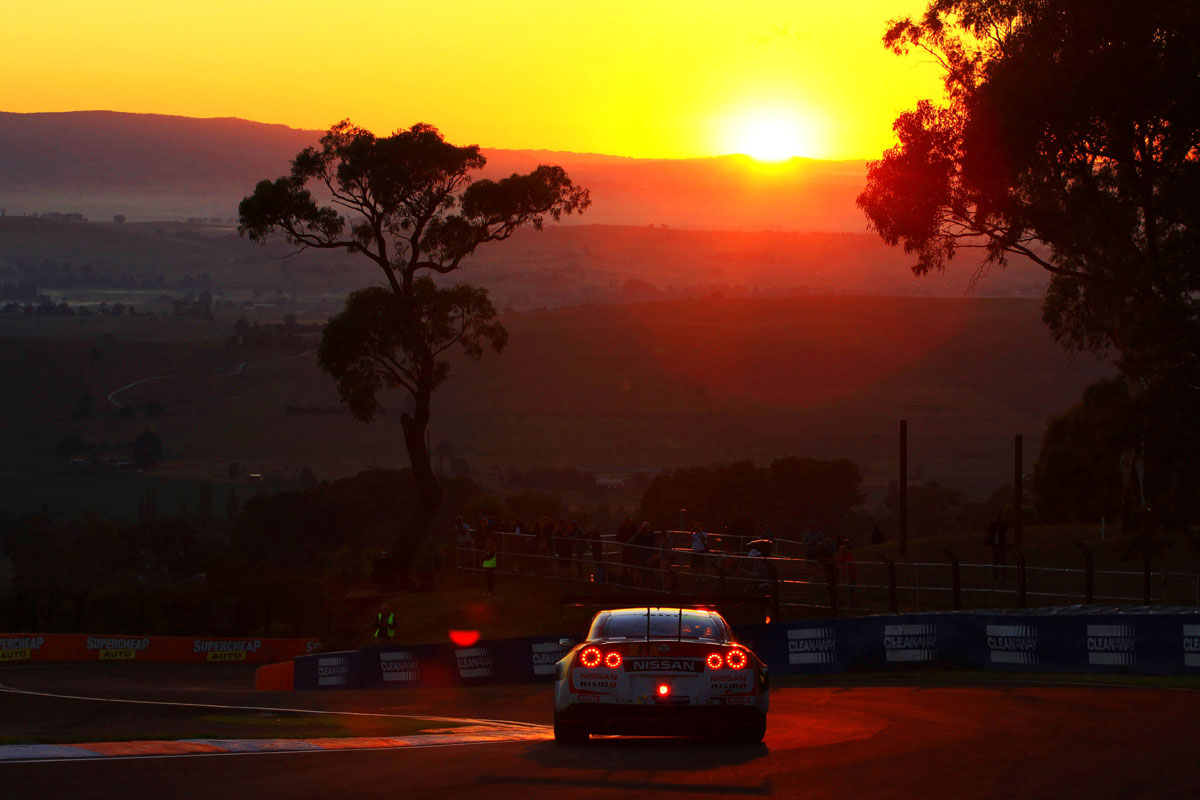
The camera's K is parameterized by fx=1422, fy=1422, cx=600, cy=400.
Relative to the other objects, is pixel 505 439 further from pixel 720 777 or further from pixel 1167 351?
pixel 720 777

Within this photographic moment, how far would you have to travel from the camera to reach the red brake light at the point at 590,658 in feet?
41.2

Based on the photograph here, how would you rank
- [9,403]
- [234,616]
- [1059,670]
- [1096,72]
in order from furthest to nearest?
[9,403]
[234,616]
[1096,72]
[1059,670]

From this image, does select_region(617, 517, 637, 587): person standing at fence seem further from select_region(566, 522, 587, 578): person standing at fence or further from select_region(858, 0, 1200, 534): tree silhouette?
select_region(858, 0, 1200, 534): tree silhouette

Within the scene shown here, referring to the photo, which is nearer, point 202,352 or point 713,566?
point 713,566

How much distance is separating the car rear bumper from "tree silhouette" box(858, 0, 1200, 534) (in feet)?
71.2

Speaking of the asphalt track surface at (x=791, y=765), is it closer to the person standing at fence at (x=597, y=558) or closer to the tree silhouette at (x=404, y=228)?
the person standing at fence at (x=597, y=558)

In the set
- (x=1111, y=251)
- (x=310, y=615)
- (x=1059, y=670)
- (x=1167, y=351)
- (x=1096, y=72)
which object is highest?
(x=1096, y=72)

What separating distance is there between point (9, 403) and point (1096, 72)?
5901 inches

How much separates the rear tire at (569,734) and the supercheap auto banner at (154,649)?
33.4m

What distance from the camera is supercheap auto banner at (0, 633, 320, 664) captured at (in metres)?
45.1

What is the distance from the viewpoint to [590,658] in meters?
12.6


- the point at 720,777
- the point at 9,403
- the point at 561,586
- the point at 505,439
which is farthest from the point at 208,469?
the point at 720,777

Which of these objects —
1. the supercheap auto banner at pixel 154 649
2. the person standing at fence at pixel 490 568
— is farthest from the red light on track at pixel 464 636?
the supercheap auto banner at pixel 154 649

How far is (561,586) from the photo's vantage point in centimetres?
3872
